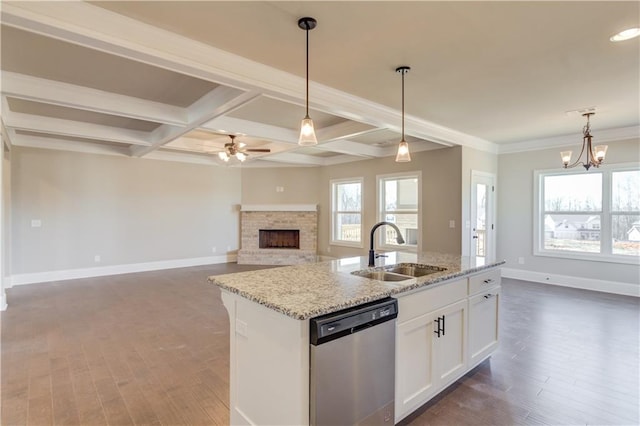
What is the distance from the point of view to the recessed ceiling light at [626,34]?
238 centimetres

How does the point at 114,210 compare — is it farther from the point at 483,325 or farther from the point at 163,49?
the point at 483,325

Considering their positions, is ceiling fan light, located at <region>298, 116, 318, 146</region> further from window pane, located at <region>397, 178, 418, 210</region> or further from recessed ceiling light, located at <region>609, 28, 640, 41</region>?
window pane, located at <region>397, 178, 418, 210</region>

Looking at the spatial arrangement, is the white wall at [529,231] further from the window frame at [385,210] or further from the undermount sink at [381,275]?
the undermount sink at [381,275]

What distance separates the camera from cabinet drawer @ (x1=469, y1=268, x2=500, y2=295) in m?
2.53

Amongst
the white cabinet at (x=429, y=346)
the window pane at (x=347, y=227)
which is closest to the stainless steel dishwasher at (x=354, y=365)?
the white cabinet at (x=429, y=346)

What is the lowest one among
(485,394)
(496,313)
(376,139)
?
(485,394)

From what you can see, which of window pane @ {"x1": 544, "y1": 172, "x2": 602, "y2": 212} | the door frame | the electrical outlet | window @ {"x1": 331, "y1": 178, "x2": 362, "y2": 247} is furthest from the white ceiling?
window @ {"x1": 331, "y1": 178, "x2": 362, "y2": 247}

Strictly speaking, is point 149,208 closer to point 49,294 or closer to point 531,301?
point 49,294

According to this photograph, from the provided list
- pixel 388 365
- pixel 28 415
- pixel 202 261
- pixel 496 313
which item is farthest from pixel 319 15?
pixel 202 261

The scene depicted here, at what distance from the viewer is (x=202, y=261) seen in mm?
7801

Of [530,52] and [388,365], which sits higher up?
[530,52]

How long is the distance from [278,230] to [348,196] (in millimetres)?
2074

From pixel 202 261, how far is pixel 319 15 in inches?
267

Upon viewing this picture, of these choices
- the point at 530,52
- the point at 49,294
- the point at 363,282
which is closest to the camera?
the point at 363,282
